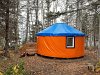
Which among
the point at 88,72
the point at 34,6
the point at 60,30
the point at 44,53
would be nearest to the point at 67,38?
the point at 60,30

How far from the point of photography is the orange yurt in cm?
1523

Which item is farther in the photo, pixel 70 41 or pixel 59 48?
pixel 70 41

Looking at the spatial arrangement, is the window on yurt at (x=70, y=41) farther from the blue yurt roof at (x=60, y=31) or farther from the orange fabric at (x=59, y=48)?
the blue yurt roof at (x=60, y=31)

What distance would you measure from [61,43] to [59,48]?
0.42 meters

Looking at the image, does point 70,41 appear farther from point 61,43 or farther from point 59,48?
point 59,48

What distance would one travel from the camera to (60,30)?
1569cm

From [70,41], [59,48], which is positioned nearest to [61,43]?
[59,48]

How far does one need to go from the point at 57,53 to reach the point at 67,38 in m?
1.44

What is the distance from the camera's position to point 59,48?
15.3 meters

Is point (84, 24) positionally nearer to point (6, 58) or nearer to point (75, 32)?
point (75, 32)

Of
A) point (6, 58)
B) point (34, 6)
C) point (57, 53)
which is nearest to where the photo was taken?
point (6, 58)

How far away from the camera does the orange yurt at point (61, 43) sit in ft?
50.0

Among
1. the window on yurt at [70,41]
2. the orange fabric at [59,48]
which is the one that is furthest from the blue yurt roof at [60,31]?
the window on yurt at [70,41]

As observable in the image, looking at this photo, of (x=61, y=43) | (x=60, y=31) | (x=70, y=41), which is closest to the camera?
(x=61, y=43)
